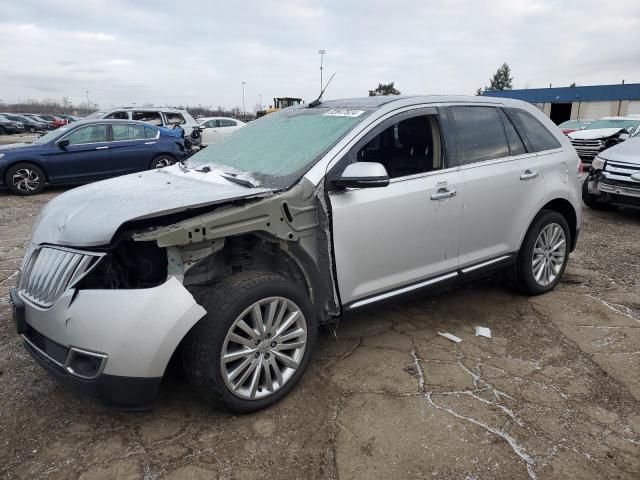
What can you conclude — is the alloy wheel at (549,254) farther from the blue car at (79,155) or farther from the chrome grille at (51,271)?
the blue car at (79,155)

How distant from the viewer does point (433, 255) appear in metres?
3.49

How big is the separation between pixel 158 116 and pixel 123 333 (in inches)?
502

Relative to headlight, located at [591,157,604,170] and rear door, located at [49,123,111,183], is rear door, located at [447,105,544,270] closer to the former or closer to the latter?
headlight, located at [591,157,604,170]

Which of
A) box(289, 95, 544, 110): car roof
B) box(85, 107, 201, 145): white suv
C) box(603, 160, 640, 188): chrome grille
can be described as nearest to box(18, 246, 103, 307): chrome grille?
box(289, 95, 544, 110): car roof

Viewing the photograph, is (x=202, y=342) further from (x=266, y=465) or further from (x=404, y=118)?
(x=404, y=118)

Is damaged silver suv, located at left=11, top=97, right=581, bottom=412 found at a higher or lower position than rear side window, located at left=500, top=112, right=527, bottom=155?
lower

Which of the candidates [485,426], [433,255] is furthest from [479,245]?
[485,426]

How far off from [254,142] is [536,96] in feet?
154

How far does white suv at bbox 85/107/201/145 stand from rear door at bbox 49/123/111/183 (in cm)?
233

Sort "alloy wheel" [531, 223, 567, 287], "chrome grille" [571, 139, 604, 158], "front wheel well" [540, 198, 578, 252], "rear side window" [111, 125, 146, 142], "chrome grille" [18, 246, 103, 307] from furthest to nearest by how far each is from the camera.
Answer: "chrome grille" [571, 139, 604, 158], "rear side window" [111, 125, 146, 142], "front wheel well" [540, 198, 578, 252], "alloy wheel" [531, 223, 567, 287], "chrome grille" [18, 246, 103, 307]

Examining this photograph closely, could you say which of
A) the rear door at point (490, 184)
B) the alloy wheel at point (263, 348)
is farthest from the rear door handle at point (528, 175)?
the alloy wheel at point (263, 348)

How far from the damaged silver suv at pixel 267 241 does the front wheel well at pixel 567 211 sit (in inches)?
16.5

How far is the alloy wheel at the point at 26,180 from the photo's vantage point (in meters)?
9.82

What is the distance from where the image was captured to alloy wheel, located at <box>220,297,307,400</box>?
2.59m
